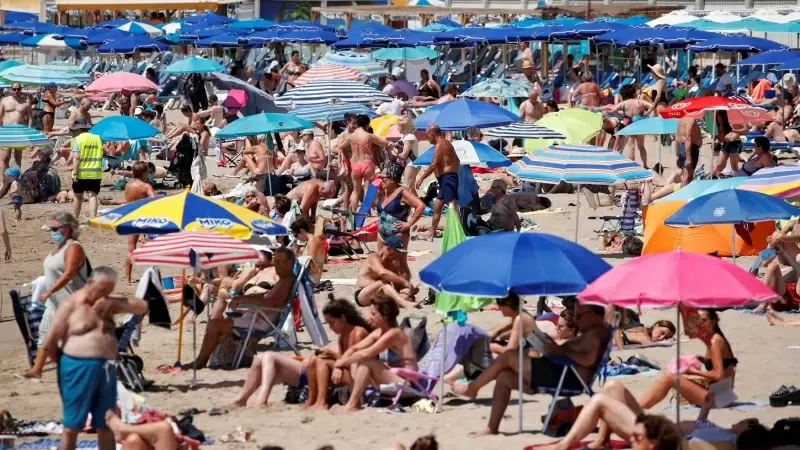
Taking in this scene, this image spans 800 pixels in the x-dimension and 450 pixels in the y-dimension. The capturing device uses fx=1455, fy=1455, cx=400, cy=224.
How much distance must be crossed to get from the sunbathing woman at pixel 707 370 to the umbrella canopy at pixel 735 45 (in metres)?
18.5

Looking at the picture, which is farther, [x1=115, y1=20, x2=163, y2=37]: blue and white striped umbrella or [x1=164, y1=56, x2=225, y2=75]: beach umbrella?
[x1=115, y1=20, x2=163, y2=37]: blue and white striped umbrella

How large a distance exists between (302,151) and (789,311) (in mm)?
8766

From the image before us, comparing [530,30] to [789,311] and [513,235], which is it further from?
[513,235]

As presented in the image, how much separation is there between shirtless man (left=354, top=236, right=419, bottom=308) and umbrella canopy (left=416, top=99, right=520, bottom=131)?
4.28 m

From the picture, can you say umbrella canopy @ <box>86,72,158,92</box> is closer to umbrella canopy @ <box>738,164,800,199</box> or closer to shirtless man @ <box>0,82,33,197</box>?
shirtless man @ <box>0,82,33,197</box>

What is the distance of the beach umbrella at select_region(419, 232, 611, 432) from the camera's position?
7711 millimetres

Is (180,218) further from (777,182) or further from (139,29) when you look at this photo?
(139,29)

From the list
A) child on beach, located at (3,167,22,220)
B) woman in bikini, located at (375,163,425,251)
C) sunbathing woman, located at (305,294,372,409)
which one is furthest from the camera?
child on beach, located at (3,167,22,220)

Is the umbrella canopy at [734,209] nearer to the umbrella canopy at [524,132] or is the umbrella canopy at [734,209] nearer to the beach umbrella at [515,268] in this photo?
the beach umbrella at [515,268]

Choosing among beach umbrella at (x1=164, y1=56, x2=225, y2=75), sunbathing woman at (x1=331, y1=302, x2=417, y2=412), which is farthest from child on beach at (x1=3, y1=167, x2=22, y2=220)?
sunbathing woman at (x1=331, y1=302, x2=417, y2=412)

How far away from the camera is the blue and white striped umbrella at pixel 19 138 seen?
1798 cm

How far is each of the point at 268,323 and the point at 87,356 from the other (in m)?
2.85

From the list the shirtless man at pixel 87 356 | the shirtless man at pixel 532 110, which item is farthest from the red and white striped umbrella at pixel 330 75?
the shirtless man at pixel 87 356

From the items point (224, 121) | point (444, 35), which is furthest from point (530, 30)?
point (224, 121)
